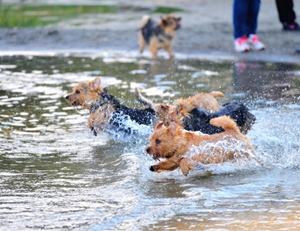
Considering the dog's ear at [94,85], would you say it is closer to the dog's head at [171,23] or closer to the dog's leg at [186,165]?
the dog's leg at [186,165]

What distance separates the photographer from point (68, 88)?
949 centimetres

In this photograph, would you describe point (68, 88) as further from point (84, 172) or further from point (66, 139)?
point (84, 172)

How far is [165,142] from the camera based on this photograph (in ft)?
18.1

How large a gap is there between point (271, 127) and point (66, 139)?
7.61 ft

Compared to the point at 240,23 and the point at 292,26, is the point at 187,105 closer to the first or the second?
the point at 240,23

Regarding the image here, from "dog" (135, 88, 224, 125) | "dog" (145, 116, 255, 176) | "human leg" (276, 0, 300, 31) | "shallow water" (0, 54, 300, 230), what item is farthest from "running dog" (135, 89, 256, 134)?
"human leg" (276, 0, 300, 31)

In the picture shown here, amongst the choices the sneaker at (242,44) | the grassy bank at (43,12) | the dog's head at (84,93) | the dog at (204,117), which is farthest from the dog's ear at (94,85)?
the grassy bank at (43,12)

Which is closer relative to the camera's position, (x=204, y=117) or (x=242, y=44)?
(x=204, y=117)

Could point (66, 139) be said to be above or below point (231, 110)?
below

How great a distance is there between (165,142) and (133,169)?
2.01 feet

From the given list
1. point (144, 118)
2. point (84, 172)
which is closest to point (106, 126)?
point (144, 118)

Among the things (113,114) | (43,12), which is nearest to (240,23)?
(113,114)

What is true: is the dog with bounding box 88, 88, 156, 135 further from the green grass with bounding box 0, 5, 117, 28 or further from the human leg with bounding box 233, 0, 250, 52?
the green grass with bounding box 0, 5, 117, 28

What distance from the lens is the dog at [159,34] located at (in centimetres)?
1243
